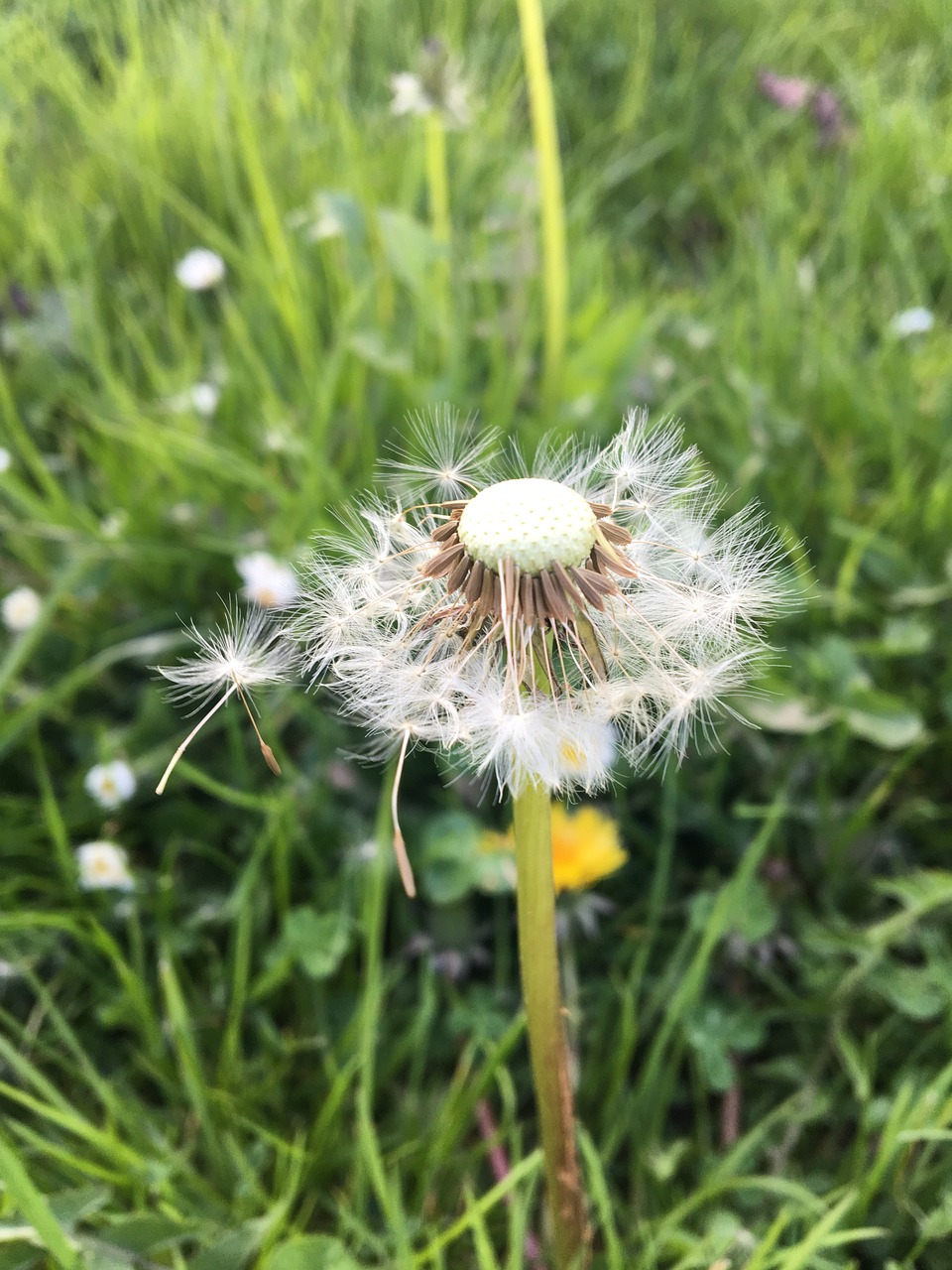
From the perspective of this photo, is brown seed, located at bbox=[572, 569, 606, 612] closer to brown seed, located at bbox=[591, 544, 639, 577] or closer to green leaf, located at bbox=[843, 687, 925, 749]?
brown seed, located at bbox=[591, 544, 639, 577]

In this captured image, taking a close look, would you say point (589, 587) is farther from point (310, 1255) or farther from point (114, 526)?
point (114, 526)

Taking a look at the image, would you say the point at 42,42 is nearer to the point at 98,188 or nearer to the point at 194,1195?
the point at 98,188

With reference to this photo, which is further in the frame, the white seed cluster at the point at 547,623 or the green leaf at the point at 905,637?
the green leaf at the point at 905,637

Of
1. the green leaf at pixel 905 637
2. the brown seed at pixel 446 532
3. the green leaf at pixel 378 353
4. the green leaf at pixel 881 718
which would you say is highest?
the green leaf at pixel 378 353

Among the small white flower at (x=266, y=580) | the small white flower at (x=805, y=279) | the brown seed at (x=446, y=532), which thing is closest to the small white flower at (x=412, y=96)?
the small white flower at (x=805, y=279)

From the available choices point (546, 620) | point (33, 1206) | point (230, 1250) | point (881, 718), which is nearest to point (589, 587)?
point (546, 620)

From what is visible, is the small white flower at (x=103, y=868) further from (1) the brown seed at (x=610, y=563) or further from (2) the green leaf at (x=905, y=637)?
(2) the green leaf at (x=905, y=637)

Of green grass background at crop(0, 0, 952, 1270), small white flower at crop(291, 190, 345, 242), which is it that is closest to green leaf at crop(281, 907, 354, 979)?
green grass background at crop(0, 0, 952, 1270)
